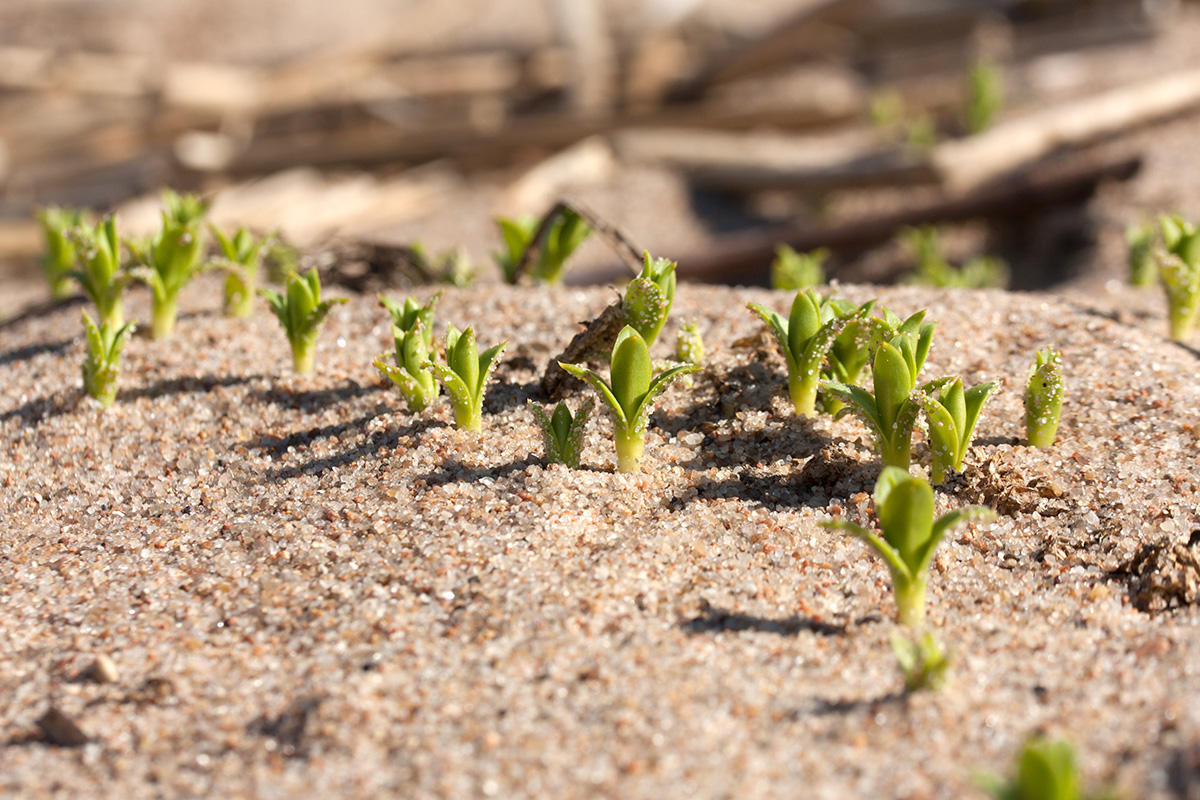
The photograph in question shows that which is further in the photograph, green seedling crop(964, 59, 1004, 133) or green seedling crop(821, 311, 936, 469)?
green seedling crop(964, 59, 1004, 133)

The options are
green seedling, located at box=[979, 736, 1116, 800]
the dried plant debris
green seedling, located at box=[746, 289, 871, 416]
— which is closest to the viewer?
green seedling, located at box=[979, 736, 1116, 800]

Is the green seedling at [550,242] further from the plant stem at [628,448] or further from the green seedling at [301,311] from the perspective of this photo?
the plant stem at [628,448]

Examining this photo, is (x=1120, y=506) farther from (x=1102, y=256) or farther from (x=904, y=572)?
(x=1102, y=256)

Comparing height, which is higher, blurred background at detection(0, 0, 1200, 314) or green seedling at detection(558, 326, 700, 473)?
blurred background at detection(0, 0, 1200, 314)

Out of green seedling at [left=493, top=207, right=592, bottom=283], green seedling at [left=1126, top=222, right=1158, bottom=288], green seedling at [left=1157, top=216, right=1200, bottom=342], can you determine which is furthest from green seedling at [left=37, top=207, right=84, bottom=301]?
green seedling at [left=1126, top=222, right=1158, bottom=288]

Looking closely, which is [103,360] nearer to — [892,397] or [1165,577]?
[892,397]

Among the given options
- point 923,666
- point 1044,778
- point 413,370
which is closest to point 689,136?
point 413,370

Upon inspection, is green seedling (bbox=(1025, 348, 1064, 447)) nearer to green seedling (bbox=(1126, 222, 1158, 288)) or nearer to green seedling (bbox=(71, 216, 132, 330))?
green seedling (bbox=(1126, 222, 1158, 288))
